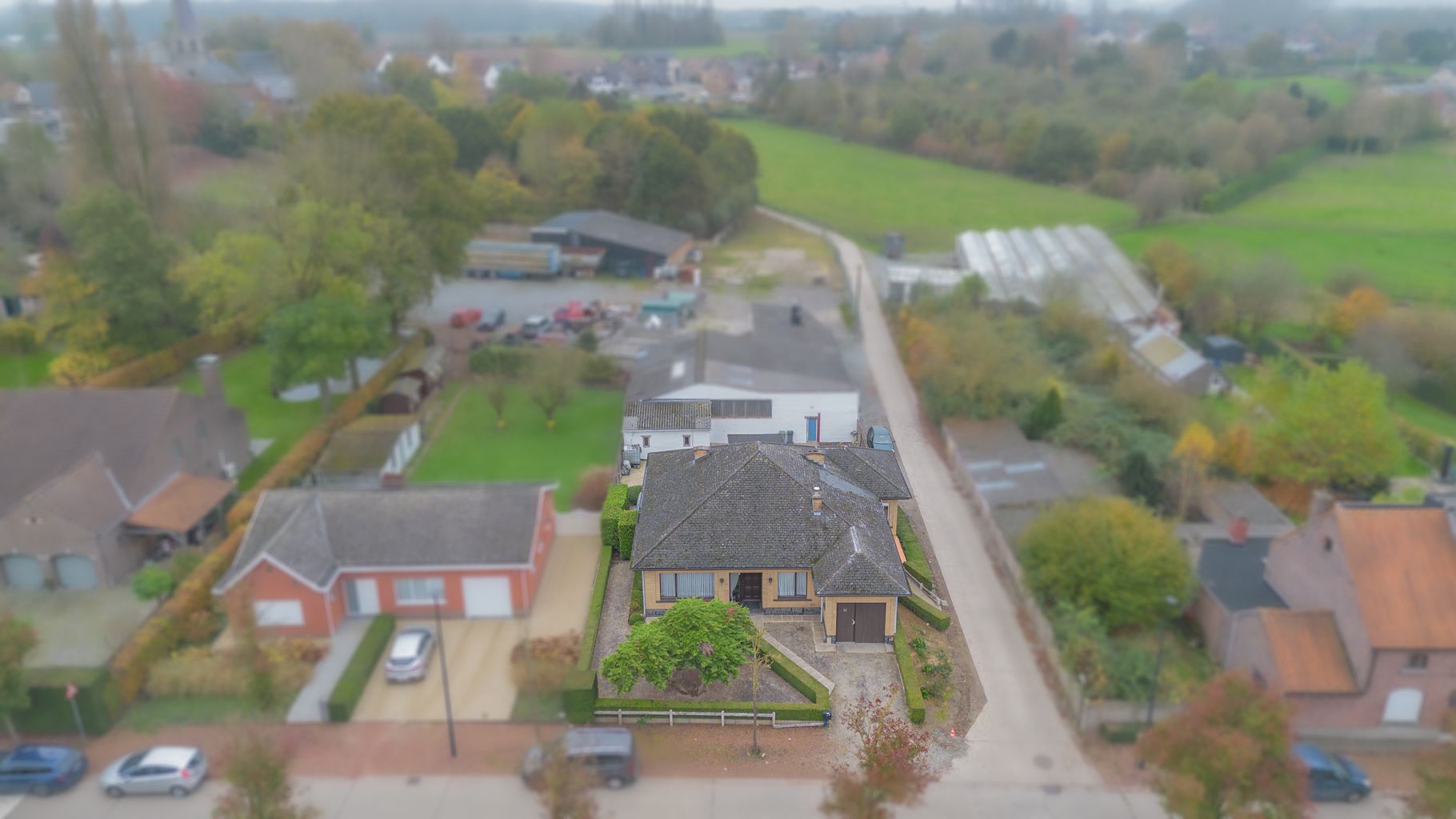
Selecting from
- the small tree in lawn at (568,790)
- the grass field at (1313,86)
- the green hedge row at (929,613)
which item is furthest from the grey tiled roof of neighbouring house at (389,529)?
the grass field at (1313,86)

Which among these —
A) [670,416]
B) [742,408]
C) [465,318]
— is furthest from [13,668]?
[465,318]

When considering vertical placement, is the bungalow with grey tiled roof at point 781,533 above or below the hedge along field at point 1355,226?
above

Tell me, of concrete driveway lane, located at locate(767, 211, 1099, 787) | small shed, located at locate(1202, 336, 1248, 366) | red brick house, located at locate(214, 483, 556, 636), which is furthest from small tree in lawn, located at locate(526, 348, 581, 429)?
small shed, located at locate(1202, 336, 1248, 366)

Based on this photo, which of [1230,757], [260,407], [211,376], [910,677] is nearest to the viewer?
[910,677]

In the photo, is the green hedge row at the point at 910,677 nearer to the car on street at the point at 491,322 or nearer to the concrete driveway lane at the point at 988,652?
the concrete driveway lane at the point at 988,652

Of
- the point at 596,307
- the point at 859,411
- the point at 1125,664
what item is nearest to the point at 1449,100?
the point at 596,307

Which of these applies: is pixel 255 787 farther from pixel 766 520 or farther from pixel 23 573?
pixel 23 573
